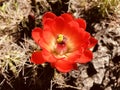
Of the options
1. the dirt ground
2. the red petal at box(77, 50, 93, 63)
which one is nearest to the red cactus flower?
the red petal at box(77, 50, 93, 63)

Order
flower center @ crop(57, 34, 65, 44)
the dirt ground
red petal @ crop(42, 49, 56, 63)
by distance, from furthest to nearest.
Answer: the dirt ground
flower center @ crop(57, 34, 65, 44)
red petal @ crop(42, 49, 56, 63)

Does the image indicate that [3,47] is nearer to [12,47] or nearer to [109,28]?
[12,47]

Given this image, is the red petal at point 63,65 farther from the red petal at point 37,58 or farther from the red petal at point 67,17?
the red petal at point 67,17

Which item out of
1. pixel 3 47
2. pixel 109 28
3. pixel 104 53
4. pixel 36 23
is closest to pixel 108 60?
pixel 104 53

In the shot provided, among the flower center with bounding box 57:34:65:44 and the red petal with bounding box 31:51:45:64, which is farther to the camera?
the flower center with bounding box 57:34:65:44

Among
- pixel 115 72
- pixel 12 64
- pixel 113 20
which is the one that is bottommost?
pixel 115 72

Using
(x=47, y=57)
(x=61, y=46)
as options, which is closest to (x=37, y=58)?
(x=47, y=57)

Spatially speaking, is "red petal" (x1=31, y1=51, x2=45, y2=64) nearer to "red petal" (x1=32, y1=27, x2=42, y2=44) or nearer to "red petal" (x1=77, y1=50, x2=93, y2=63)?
"red petal" (x1=32, y1=27, x2=42, y2=44)
